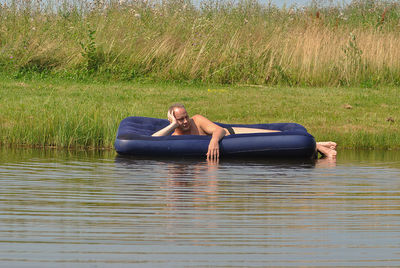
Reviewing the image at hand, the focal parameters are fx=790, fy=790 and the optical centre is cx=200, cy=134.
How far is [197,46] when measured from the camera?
1819cm

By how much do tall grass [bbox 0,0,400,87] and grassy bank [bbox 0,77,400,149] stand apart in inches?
40.3

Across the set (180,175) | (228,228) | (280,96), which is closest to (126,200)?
(228,228)

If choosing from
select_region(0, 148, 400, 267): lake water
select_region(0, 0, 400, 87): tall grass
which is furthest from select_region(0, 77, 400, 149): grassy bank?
select_region(0, 148, 400, 267): lake water

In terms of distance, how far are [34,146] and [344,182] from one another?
5.35 metres

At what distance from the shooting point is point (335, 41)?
1798cm

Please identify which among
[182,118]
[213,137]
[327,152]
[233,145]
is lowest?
[327,152]

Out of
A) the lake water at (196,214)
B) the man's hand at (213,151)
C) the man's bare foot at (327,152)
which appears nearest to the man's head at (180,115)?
the man's hand at (213,151)

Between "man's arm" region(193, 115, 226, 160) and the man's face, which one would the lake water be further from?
the man's face

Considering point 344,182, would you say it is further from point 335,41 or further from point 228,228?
point 335,41

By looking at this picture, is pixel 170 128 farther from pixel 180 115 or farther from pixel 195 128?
pixel 195 128

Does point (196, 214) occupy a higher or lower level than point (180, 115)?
lower

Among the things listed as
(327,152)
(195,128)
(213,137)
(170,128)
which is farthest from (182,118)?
(327,152)

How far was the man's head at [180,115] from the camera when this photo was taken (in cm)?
1035

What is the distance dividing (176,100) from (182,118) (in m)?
4.21
